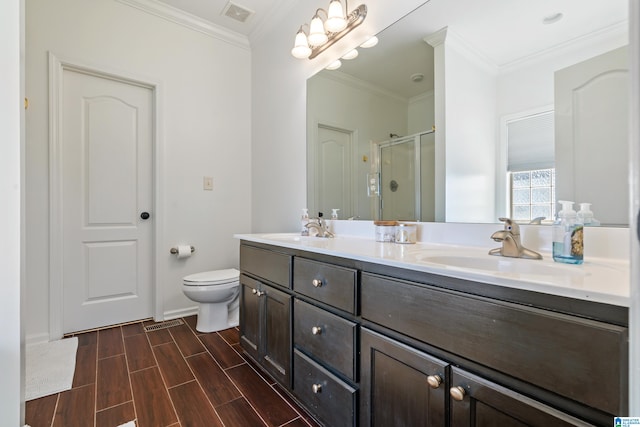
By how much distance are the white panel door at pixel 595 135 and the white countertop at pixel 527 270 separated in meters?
0.21

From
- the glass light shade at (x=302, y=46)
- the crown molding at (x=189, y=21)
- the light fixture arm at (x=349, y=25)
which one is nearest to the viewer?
the light fixture arm at (x=349, y=25)

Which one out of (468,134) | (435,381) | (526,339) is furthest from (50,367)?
(468,134)

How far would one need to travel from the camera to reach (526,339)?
2.09ft

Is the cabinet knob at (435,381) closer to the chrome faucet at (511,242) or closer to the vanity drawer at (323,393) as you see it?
the vanity drawer at (323,393)

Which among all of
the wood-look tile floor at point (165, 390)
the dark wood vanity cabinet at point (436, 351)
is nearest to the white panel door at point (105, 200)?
the wood-look tile floor at point (165, 390)

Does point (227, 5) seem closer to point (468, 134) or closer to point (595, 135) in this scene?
point (468, 134)

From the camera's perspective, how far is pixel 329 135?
2051 millimetres

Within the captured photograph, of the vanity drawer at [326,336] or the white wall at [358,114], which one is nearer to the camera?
the vanity drawer at [326,336]

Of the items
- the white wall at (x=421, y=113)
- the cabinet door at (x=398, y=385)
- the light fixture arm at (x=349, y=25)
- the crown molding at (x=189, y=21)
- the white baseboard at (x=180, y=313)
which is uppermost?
the crown molding at (x=189, y=21)

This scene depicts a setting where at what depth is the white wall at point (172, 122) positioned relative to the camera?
6.50 ft

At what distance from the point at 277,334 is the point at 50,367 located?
1388mm

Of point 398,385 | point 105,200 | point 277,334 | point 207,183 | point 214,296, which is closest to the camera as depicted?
point 398,385

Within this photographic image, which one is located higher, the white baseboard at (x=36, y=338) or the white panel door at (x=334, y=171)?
the white panel door at (x=334, y=171)

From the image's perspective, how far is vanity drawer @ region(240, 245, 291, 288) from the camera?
1412mm
